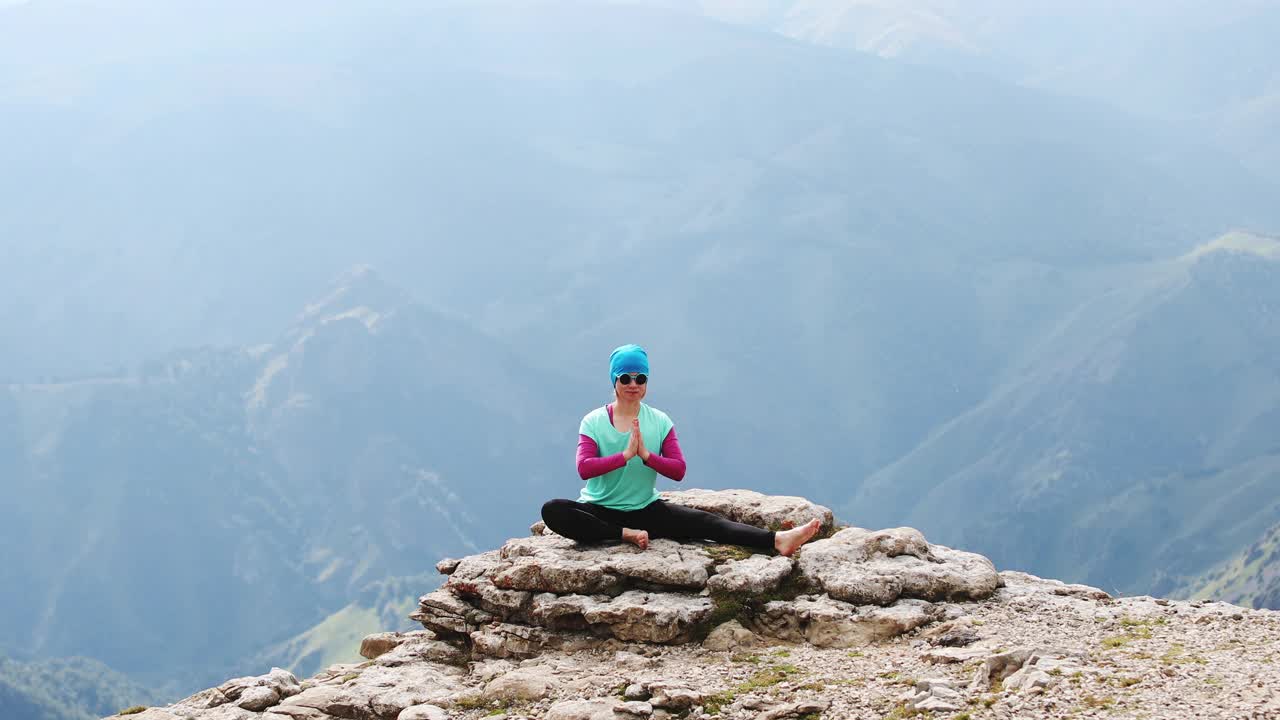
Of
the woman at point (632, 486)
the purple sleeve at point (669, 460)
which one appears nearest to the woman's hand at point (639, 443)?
the woman at point (632, 486)

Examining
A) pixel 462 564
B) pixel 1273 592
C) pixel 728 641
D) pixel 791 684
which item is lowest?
pixel 791 684

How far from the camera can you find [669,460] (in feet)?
49.2

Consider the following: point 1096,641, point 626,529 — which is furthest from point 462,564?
point 1096,641

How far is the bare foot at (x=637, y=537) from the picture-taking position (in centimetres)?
1527

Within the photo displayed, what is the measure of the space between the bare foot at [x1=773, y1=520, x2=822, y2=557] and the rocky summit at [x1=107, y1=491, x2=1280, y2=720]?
191 mm

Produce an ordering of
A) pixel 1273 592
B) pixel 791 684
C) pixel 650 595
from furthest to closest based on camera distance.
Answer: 1. pixel 1273 592
2. pixel 650 595
3. pixel 791 684

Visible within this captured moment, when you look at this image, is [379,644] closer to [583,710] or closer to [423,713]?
[423,713]

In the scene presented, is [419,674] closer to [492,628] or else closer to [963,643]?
[492,628]

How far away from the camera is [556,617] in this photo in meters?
14.7

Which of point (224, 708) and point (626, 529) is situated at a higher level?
point (626, 529)

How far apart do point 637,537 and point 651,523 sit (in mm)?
627

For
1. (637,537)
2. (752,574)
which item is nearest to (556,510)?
(637,537)

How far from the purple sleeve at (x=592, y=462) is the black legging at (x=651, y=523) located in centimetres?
65

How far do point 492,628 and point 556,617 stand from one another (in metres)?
0.97
